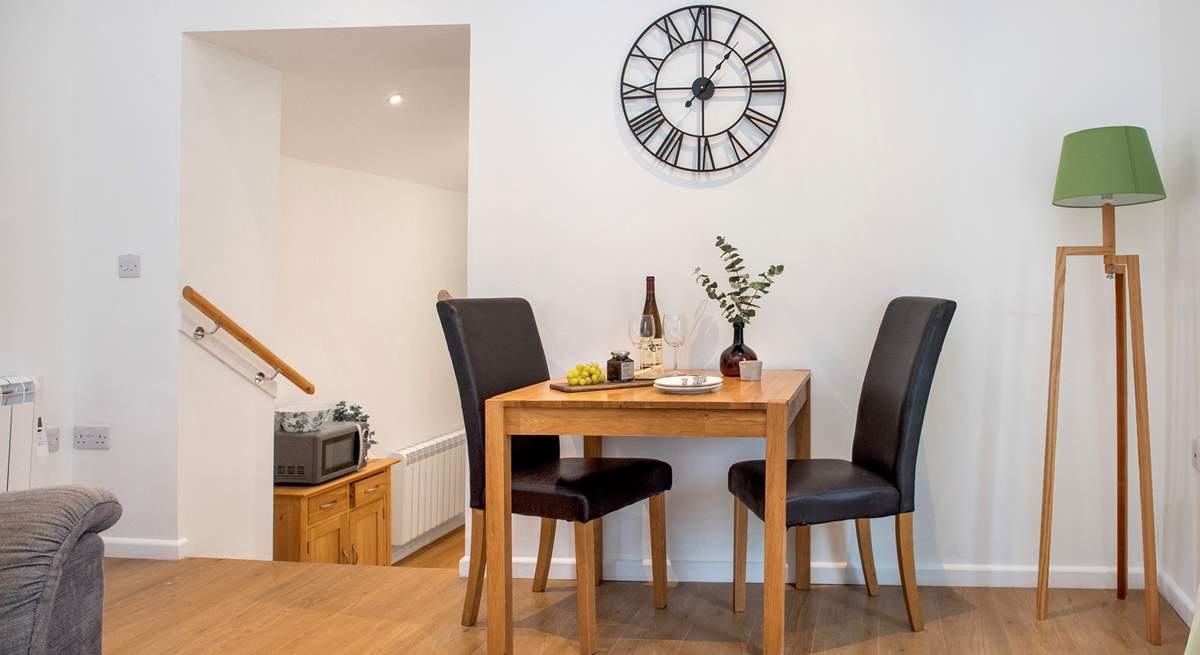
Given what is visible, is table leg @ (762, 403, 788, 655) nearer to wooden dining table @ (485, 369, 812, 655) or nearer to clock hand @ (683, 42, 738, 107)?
wooden dining table @ (485, 369, 812, 655)

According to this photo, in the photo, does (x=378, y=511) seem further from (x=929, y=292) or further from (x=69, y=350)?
(x=929, y=292)

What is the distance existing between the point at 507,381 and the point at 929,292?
140 centimetres

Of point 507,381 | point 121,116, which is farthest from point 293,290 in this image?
point 507,381

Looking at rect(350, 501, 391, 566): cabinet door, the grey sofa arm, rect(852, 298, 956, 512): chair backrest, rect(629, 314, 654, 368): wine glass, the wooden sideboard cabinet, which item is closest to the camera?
the grey sofa arm

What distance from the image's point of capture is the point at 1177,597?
9.10 ft

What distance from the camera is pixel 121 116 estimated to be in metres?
3.45

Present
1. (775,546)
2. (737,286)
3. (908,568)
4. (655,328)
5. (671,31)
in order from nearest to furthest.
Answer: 1. (775,546)
2. (908,568)
3. (655,328)
4. (737,286)
5. (671,31)

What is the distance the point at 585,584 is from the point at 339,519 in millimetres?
2585

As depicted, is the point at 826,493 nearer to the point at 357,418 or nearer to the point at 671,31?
the point at 671,31

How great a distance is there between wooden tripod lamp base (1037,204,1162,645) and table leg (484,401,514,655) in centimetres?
155

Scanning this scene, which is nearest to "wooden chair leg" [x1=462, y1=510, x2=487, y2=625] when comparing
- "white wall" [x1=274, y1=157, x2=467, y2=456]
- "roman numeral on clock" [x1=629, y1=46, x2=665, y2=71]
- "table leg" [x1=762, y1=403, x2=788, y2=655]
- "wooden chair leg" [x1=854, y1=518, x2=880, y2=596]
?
"table leg" [x1=762, y1=403, x2=788, y2=655]

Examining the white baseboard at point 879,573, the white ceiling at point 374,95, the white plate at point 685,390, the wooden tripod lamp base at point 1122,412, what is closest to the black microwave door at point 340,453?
the white ceiling at point 374,95

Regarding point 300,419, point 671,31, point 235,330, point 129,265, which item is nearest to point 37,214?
point 129,265

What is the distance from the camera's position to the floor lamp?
2.57 metres
